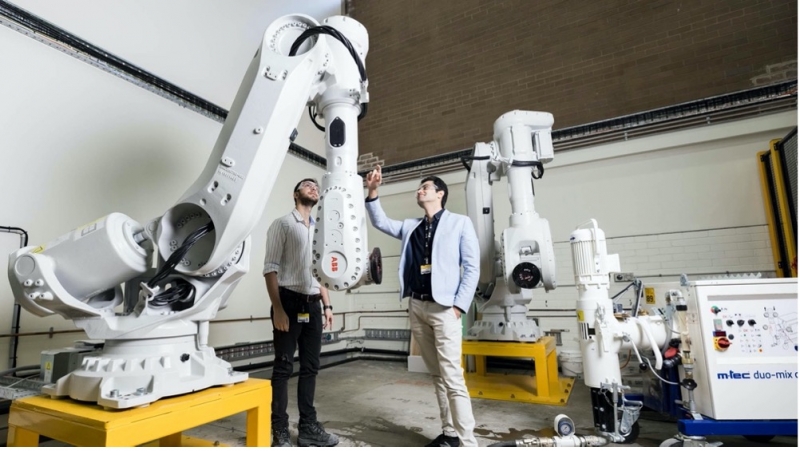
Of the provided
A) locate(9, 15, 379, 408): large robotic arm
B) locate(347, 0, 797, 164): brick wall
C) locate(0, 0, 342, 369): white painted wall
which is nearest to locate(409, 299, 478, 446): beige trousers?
locate(9, 15, 379, 408): large robotic arm

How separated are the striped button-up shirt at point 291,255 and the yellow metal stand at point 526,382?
1.81 metres

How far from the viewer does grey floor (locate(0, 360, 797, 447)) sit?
2.50 m

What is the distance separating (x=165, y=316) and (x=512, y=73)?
5.18m

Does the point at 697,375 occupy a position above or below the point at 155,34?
below

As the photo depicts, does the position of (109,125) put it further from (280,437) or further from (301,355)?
(280,437)

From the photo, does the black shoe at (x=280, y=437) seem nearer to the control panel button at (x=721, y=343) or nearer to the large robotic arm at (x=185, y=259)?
the large robotic arm at (x=185, y=259)

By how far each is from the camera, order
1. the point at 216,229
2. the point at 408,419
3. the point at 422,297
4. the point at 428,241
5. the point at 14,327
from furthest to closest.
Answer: the point at 408,419 < the point at 14,327 < the point at 428,241 < the point at 422,297 < the point at 216,229

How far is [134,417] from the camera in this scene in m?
1.18

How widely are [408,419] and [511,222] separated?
1916 mm

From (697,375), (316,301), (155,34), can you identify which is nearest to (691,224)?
→ (697,375)

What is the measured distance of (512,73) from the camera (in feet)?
17.7

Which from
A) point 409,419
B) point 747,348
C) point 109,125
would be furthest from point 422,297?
point 109,125

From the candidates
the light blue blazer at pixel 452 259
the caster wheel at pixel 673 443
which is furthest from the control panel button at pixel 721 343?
the light blue blazer at pixel 452 259

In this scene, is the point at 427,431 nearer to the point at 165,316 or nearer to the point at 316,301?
the point at 316,301
